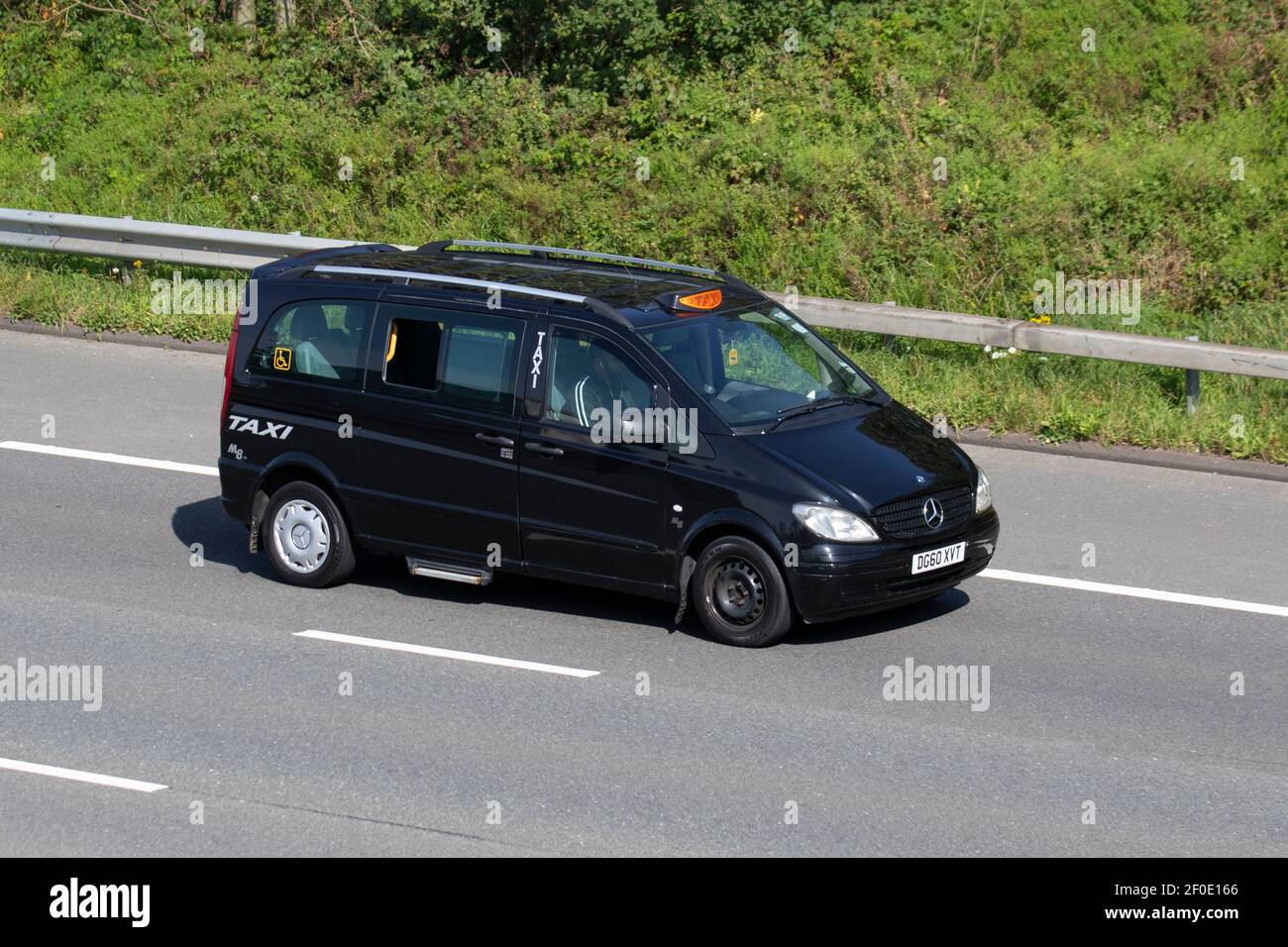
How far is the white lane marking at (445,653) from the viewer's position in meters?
9.09

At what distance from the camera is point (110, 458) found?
1345 centimetres

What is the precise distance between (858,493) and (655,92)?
38.9ft

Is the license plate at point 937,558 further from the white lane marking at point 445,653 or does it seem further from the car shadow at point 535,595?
the white lane marking at point 445,653

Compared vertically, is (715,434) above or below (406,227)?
below

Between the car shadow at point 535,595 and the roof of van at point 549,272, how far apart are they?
1.76 m

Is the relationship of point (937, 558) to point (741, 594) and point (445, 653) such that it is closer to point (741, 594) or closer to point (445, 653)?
point (741, 594)

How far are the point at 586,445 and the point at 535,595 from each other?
134 centimetres

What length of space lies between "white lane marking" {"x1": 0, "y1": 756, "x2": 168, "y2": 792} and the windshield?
368 cm

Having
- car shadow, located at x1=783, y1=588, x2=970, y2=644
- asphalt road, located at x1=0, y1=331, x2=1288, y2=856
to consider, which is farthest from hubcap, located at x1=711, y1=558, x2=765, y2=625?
car shadow, located at x1=783, y1=588, x2=970, y2=644

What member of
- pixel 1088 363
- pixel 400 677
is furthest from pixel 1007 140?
pixel 400 677

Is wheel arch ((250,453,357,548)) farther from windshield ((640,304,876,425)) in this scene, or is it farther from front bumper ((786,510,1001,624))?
front bumper ((786,510,1001,624))

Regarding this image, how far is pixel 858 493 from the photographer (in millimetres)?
9023

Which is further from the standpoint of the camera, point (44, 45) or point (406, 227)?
point (44, 45)

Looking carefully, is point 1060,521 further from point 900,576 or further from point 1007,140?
point 1007,140
